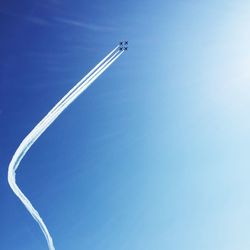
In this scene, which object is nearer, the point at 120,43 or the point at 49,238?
the point at 120,43

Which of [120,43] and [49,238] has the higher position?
[120,43]

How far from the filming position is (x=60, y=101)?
43062mm

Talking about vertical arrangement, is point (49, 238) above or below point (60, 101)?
below

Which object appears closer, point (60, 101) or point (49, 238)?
point (60, 101)

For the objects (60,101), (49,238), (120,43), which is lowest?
(49,238)

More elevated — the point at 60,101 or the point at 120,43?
the point at 120,43

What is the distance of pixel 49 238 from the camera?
5172cm

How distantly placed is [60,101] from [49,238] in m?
40.4

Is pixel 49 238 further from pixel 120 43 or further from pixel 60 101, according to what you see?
pixel 120 43

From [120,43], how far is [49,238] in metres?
57.6

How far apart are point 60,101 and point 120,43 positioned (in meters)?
20.2

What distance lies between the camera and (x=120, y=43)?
42.5 meters

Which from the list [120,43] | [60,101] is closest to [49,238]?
[60,101]
